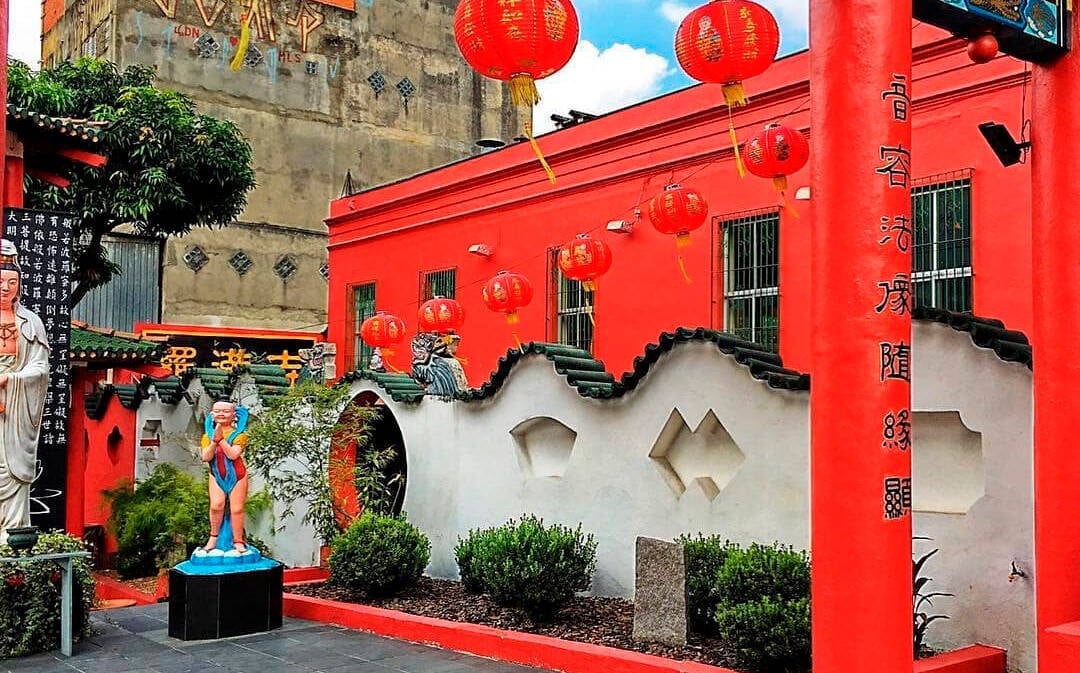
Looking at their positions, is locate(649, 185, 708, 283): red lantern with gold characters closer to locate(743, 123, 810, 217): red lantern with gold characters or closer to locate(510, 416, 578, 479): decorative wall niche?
locate(743, 123, 810, 217): red lantern with gold characters

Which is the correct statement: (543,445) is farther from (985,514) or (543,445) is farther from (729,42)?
(985,514)

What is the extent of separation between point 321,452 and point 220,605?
9.50ft

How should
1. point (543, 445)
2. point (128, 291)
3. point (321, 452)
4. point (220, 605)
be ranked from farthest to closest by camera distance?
point (128, 291) → point (321, 452) → point (543, 445) → point (220, 605)

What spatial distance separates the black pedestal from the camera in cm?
916

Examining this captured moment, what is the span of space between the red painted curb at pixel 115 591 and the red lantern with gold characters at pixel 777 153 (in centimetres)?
1004

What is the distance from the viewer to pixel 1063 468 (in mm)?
5934

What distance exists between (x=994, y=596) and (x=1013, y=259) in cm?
481

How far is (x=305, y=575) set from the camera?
37.8 feet

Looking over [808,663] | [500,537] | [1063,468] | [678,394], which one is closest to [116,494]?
[500,537]

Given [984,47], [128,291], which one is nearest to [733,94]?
[984,47]

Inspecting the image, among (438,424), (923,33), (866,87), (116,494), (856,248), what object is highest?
(923,33)

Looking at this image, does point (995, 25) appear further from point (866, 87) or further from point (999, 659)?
point (999, 659)

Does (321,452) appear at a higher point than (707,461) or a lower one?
lower

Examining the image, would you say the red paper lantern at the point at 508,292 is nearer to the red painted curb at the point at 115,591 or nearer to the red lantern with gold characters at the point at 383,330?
the red lantern with gold characters at the point at 383,330
